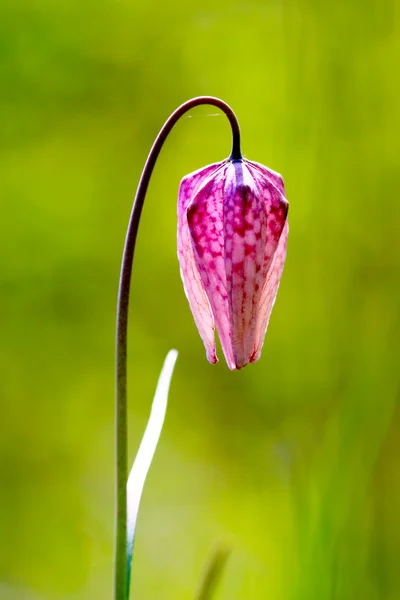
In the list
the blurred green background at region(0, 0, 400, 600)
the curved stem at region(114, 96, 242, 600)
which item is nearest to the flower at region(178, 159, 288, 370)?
the curved stem at region(114, 96, 242, 600)

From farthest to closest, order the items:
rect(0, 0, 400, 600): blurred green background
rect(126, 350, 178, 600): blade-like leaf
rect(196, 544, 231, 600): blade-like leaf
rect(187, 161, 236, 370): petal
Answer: rect(0, 0, 400, 600): blurred green background → rect(187, 161, 236, 370): petal → rect(126, 350, 178, 600): blade-like leaf → rect(196, 544, 231, 600): blade-like leaf

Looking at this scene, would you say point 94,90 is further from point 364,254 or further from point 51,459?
point 51,459

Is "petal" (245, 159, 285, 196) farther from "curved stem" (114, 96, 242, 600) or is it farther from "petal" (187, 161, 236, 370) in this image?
"curved stem" (114, 96, 242, 600)

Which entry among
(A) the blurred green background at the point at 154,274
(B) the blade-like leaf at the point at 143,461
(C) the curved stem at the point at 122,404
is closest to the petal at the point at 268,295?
(B) the blade-like leaf at the point at 143,461

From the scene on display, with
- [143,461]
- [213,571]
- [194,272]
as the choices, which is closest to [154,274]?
[194,272]

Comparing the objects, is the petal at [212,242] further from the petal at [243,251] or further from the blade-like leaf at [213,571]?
the blade-like leaf at [213,571]
